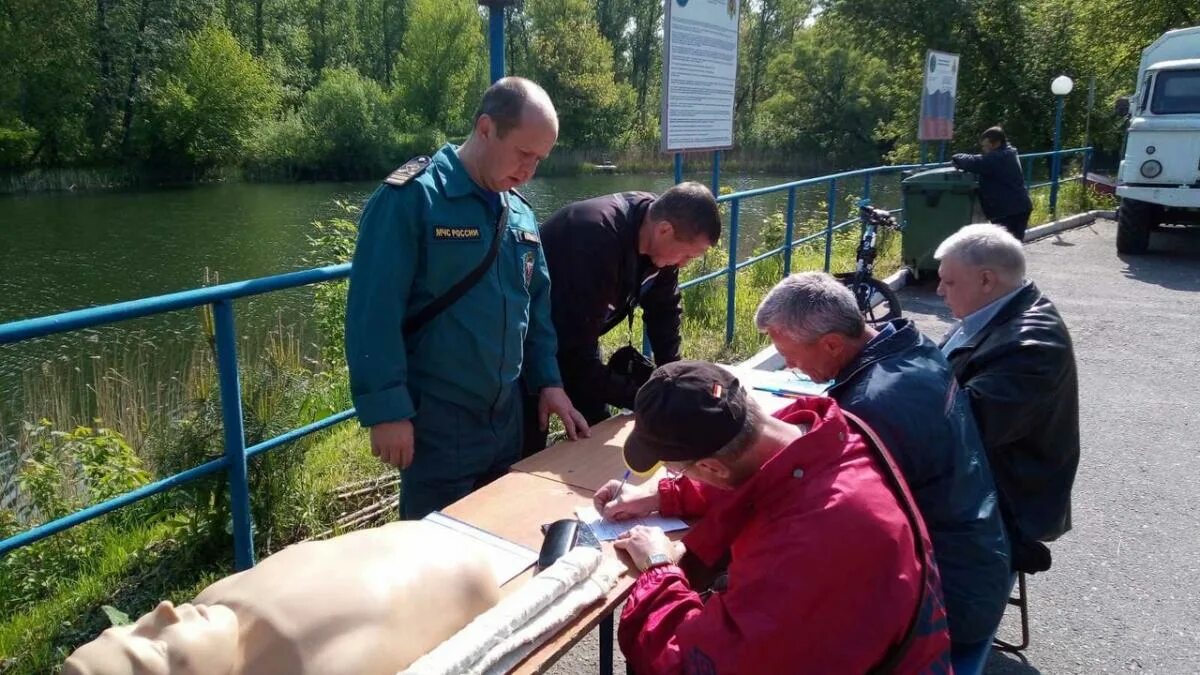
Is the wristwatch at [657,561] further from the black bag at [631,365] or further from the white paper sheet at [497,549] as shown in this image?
the black bag at [631,365]

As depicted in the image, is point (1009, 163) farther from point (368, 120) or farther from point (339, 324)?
point (368, 120)

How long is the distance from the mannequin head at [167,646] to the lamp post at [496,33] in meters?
2.21

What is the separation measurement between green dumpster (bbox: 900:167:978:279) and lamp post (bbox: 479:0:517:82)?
631 centimetres

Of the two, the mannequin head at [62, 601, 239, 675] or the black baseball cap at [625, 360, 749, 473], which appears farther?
the black baseball cap at [625, 360, 749, 473]

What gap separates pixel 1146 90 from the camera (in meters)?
10.4

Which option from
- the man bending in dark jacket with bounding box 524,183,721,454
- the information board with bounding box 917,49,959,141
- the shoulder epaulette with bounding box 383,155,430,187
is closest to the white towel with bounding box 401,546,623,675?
the shoulder epaulette with bounding box 383,155,430,187

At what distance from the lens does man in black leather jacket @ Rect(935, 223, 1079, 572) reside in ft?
7.86

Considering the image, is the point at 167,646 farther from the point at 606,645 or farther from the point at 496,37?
the point at 496,37

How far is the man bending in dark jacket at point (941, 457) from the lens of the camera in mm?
1883

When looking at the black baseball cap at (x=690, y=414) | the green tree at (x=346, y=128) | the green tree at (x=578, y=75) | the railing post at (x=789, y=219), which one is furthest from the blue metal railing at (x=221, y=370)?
the green tree at (x=578, y=75)

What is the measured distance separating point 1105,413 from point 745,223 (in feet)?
37.7

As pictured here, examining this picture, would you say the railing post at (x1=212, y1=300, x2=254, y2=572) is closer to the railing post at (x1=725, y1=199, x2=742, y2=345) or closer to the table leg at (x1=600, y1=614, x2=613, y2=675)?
the table leg at (x1=600, y1=614, x2=613, y2=675)

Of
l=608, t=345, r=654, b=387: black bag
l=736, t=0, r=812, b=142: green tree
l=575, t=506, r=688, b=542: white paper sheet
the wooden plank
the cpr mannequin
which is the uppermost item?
l=736, t=0, r=812, b=142: green tree

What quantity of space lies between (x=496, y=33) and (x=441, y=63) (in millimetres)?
46201
